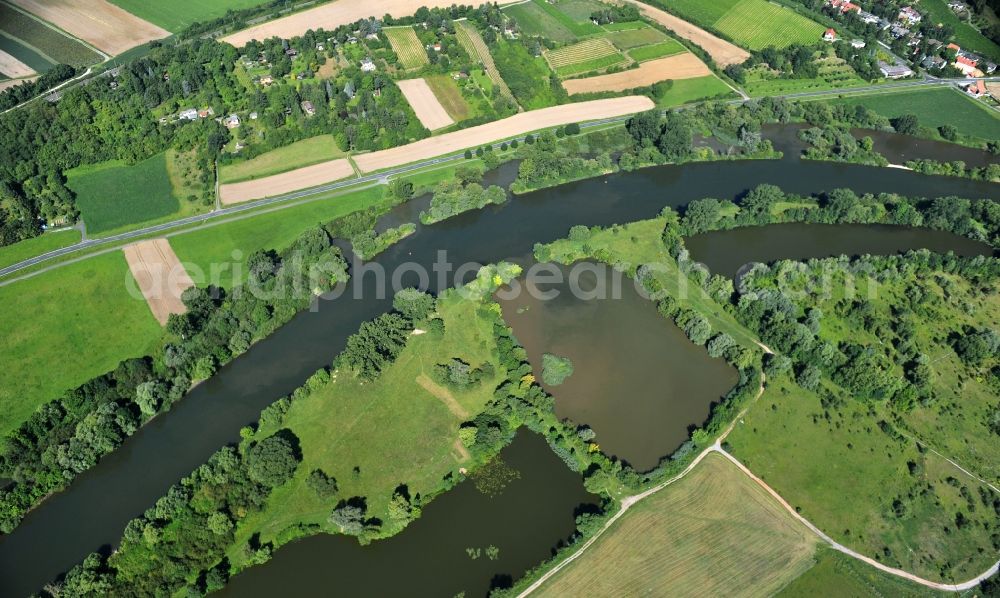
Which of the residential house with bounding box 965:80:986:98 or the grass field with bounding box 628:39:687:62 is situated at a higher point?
the grass field with bounding box 628:39:687:62

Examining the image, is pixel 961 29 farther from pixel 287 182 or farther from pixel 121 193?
pixel 121 193

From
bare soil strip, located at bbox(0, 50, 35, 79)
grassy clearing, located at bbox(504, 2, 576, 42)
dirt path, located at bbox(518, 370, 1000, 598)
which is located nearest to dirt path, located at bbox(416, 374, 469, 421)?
dirt path, located at bbox(518, 370, 1000, 598)

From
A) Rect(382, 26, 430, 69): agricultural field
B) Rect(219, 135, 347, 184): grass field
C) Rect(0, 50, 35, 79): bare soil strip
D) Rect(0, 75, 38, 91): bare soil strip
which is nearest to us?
Rect(219, 135, 347, 184): grass field

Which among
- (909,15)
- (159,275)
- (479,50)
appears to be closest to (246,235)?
(159,275)

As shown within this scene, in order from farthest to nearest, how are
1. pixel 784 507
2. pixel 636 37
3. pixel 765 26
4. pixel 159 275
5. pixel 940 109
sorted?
1. pixel 765 26
2. pixel 636 37
3. pixel 940 109
4. pixel 159 275
5. pixel 784 507

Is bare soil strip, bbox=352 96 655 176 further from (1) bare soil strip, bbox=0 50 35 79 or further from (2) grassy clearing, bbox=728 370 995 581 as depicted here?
(1) bare soil strip, bbox=0 50 35 79

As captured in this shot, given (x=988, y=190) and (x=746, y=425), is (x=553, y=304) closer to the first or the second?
(x=746, y=425)

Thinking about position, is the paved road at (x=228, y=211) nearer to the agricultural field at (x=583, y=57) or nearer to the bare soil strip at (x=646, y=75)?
the bare soil strip at (x=646, y=75)
